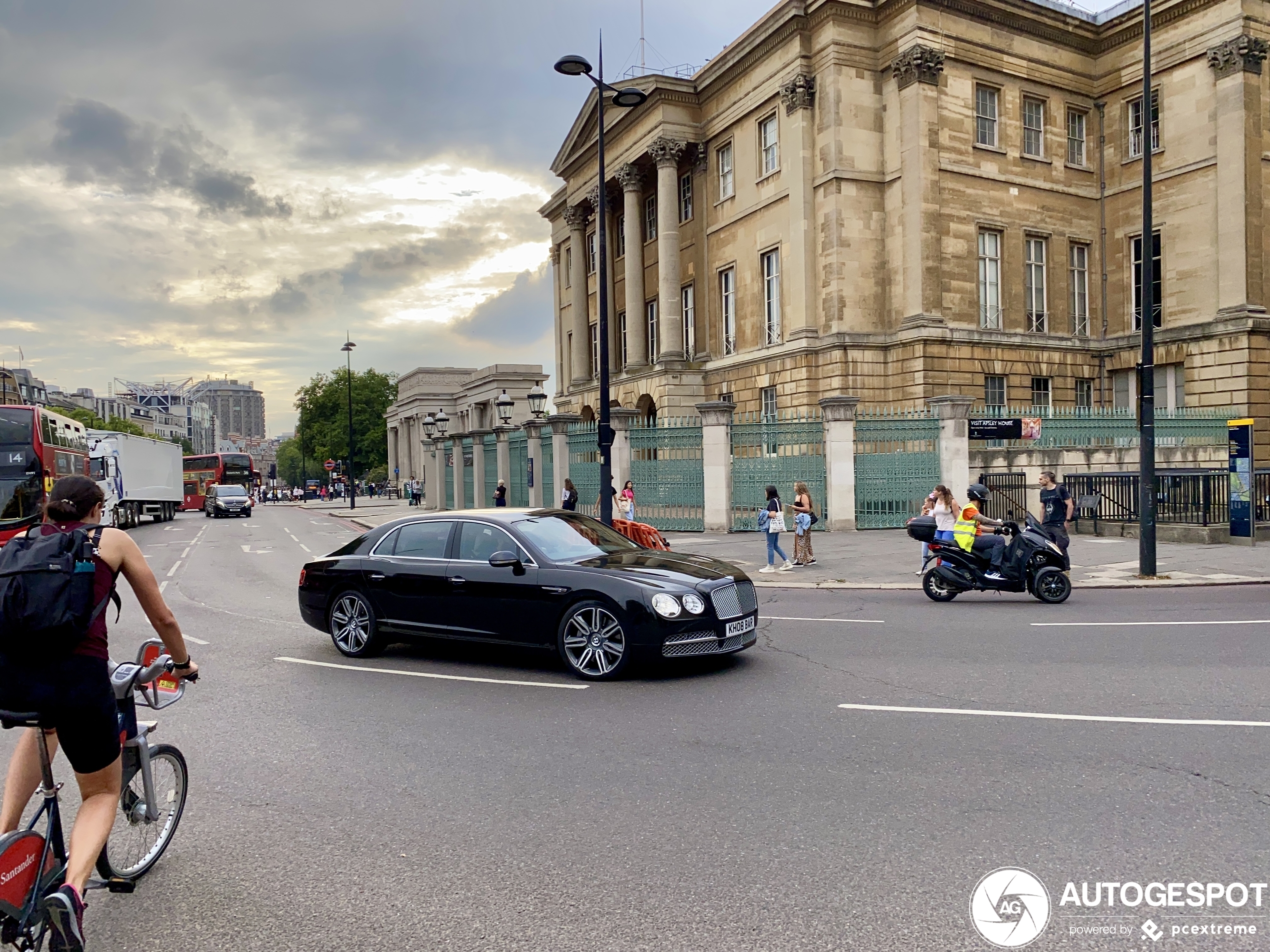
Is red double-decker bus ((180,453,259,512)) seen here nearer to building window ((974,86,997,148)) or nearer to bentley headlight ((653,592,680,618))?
building window ((974,86,997,148))

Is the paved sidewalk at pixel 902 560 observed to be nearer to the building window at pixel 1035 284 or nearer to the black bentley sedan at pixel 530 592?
the black bentley sedan at pixel 530 592

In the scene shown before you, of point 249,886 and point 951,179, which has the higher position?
point 951,179

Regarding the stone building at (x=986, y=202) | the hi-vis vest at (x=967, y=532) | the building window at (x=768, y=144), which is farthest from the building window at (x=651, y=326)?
the hi-vis vest at (x=967, y=532)

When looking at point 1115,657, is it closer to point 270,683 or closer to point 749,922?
point 749,922

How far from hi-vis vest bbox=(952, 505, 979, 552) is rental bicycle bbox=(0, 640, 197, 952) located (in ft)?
35.0

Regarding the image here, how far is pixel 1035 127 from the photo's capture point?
119ft

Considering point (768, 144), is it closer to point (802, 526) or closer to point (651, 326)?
point (651, 326)

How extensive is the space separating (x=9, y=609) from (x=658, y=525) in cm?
2412

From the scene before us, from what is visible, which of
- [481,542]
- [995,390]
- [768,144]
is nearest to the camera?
[481,542]

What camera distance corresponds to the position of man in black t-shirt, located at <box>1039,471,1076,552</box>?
14602 millimetres

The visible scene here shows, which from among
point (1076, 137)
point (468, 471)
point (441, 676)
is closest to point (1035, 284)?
point (1076, 137)

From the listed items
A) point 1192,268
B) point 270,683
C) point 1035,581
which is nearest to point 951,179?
point 1192,268

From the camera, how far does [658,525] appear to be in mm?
27250

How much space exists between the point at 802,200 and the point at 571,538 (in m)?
27.6
